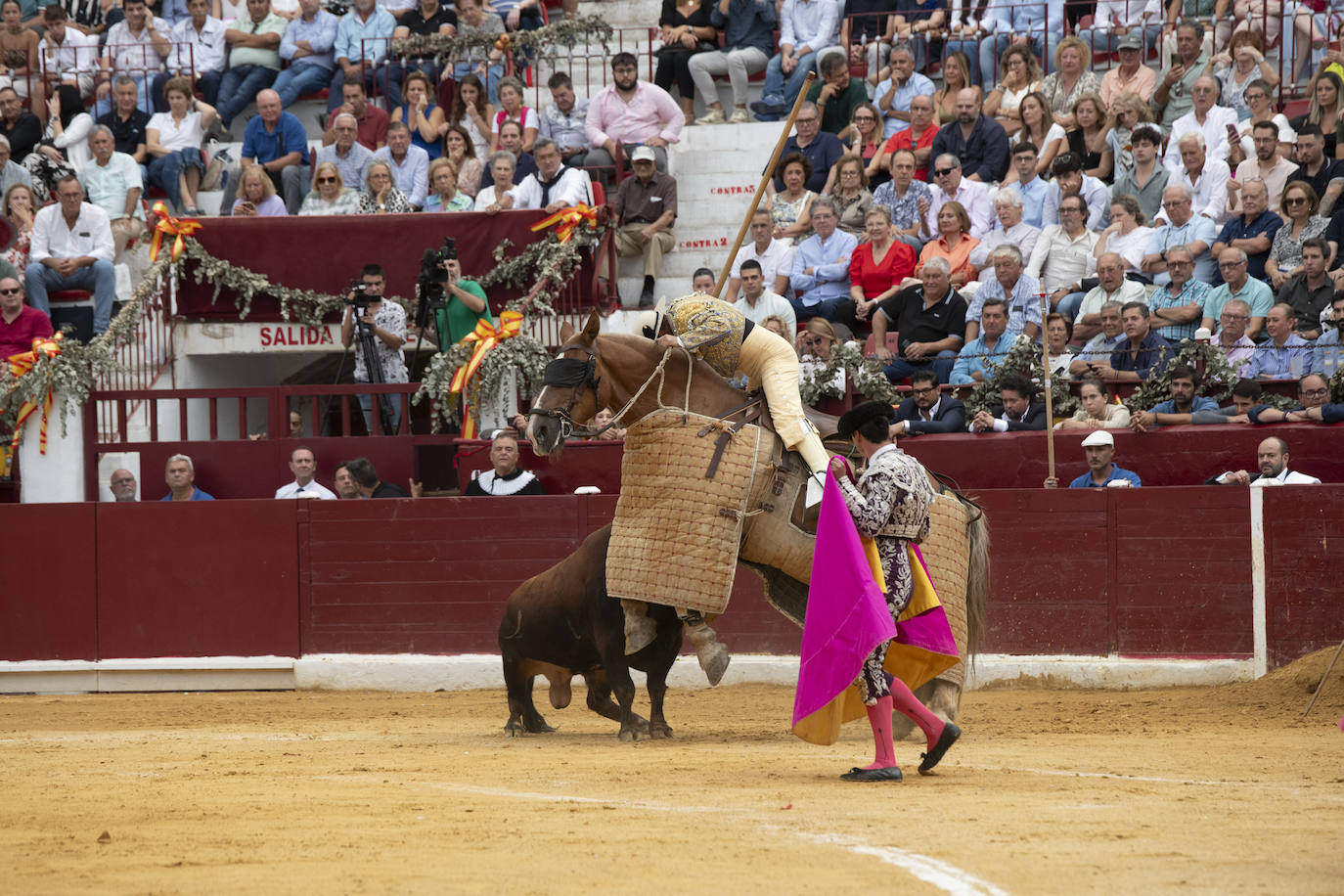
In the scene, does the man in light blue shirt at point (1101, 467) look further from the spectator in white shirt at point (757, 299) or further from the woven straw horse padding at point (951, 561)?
the woven straw horse padding at point (951, 561)

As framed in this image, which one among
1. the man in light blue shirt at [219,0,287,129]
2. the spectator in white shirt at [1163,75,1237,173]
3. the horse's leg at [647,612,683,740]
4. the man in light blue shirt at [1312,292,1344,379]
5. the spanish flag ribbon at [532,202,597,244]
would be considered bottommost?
the horse's leg at [647,612,683,740]

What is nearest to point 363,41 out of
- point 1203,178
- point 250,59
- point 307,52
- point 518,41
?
point 307,52

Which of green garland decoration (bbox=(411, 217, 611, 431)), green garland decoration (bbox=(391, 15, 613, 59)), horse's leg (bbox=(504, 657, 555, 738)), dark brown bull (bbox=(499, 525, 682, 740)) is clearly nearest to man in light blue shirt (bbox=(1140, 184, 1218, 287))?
green garland decoration (bbox=(411, 217, 611, 431))

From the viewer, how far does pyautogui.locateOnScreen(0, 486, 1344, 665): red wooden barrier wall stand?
981 cm

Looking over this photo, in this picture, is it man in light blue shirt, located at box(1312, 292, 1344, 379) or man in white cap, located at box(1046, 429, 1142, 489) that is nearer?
man in light blue shirt, located at box(1312, 292, 1344, 379)

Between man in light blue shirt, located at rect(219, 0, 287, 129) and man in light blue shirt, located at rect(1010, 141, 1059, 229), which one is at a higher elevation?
man in light blue shirt, located at rect(219, 0, 287, 129)

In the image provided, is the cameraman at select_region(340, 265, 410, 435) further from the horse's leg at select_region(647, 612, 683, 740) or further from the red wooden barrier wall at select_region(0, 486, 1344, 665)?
the horse's leg at select_region(647, 612, 683, 740)

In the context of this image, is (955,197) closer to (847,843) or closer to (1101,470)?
(1101,470)

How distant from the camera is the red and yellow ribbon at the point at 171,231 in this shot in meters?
13.7

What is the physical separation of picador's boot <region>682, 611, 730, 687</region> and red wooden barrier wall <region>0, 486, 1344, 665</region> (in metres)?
3.21

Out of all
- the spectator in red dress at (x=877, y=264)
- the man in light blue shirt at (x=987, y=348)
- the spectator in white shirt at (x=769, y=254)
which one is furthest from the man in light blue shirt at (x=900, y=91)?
the man in light blue shirt at (x=987, y=348)

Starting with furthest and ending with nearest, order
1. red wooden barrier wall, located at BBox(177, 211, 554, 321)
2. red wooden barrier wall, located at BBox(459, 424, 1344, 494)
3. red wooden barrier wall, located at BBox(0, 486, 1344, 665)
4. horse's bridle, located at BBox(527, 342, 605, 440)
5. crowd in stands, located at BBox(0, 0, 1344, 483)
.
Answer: red wooden barrier wall, located at BBox(177, 211, 554, 321) → crowd in stands, located at BBox(0, 0, 1344, 483) → red wooden barrier wall, located at BBox(459, 424, 1344, 494) → red wooden barrier wall, located at BBox(0, 486, 1344, 665) → horse's bridle, located at BBox(527, 342, 605, 440)

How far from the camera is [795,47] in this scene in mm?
15289

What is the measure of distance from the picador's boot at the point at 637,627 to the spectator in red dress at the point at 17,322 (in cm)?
734
